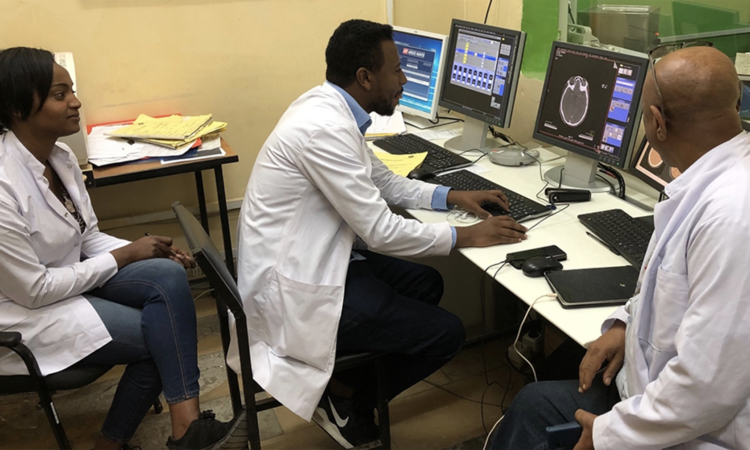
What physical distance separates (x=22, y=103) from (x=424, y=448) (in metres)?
1.58

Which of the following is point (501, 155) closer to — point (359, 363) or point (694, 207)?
point (359, 363)

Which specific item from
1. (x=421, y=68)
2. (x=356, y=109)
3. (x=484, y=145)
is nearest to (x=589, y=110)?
(x=484, y=145)

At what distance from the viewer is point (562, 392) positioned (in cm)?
141

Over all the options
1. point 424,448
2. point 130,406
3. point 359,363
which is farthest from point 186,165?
point 424,448

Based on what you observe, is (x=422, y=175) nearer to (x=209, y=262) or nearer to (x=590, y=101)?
(x=590, y=101)

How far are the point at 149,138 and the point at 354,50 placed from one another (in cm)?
112

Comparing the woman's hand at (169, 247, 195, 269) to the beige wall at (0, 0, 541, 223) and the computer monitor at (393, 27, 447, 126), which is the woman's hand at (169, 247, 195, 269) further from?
the computer monitor at (393, 27, 447, 126)

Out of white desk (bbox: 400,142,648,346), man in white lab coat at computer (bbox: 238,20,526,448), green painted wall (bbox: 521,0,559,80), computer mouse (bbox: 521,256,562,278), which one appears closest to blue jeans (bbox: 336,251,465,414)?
man in white lab coat at computer (bbox: 238,20,526,448)

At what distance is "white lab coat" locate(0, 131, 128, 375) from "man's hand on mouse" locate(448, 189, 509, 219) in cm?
108

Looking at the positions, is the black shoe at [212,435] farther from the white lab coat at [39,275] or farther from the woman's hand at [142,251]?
the woman's hand at [142,251]

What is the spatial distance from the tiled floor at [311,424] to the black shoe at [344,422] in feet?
0.60

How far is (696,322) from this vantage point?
3.31 ft

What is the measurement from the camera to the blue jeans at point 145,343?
5.85ft

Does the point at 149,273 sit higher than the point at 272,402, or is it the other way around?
the point at 149,273
